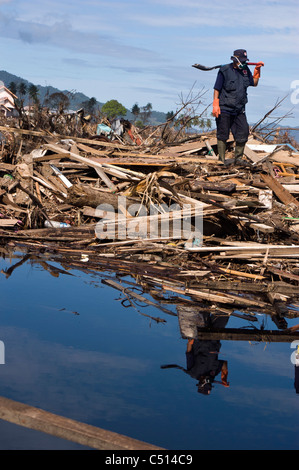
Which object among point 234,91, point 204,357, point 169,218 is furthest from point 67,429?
point 234,91

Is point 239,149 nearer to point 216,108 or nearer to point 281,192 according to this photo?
point 216,108

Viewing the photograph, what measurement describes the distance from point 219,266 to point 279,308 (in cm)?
149

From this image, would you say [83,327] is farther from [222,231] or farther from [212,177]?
[212,177]

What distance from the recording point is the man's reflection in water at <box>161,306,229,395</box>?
4.51m

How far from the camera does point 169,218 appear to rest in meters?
8.56

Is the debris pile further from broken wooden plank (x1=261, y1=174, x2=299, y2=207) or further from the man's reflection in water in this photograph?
the man's reflection in water

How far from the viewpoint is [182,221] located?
28.1 ft

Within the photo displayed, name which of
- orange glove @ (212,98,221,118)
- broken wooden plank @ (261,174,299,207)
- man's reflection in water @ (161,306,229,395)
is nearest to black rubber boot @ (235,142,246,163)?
Result: orange glove @ (212,98,221,118)

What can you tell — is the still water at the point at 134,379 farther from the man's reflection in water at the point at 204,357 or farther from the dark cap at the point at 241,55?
the dark cap at the point at 241,55

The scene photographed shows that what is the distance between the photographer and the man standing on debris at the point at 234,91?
1134cm

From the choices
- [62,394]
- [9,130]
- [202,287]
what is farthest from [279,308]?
[9,130]

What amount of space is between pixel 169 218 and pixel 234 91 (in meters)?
3.92

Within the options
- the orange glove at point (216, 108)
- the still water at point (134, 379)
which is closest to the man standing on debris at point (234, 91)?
the orange glove at point (216, 108)

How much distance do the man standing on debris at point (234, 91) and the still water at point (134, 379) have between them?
6060 mm
